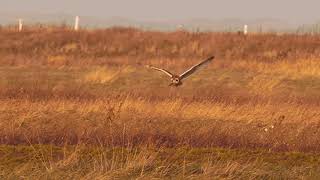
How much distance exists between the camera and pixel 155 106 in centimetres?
1808

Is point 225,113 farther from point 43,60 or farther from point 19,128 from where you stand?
point 43,60

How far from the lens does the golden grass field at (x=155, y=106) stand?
1044 centimetres

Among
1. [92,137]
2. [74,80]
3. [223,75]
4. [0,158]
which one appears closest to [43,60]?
[74,80]

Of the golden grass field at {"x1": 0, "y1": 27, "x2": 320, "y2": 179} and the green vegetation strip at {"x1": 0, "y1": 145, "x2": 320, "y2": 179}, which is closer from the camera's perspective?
the green vegetation strip at {"x1": 0, "y1": 145, "x2": 320, "y2": 179}

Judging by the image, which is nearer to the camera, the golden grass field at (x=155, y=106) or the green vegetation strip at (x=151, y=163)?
the green vegetation strip at (x=151, y=163)

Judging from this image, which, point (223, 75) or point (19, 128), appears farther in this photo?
point (223, 75)

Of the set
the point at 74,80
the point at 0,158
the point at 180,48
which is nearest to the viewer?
the point at 0,158

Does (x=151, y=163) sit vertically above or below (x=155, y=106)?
above

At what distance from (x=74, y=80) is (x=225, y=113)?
8.65 metres

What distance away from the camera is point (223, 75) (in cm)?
2638

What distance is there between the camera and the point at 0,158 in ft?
36.2

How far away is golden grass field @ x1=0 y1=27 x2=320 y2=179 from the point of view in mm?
10438

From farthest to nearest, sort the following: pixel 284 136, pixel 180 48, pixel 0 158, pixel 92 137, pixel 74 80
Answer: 1. pixel 180 48
2. pixel 74 80
3. pixel 284 136
4. pixel 92 137
5. pixel 0 158

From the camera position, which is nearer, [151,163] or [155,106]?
[151,163]
